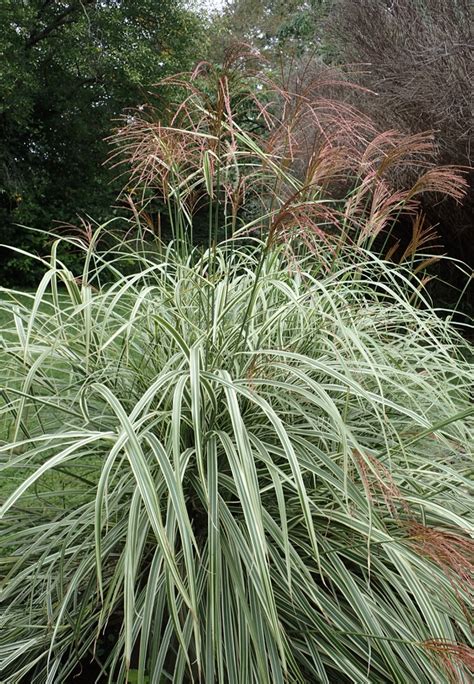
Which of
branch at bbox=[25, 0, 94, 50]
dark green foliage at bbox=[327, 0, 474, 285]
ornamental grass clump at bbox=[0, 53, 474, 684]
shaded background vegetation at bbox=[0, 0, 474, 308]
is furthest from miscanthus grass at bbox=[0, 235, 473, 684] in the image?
branch at bbox=[25, 0, 94, 50]

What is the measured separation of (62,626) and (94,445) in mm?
478

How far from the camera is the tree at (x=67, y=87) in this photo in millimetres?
8836

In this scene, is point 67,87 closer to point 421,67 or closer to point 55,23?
point 55,23

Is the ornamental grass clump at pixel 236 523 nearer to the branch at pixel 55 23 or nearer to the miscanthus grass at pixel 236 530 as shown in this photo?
the miscanthus grass at pixel 236 530

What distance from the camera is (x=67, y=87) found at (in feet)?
31.9

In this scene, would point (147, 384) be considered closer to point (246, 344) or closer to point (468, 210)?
point (246, 344)

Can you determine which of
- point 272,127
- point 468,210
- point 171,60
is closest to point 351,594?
point 272,127

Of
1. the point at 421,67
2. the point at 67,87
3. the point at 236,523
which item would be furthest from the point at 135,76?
the point at 236,523

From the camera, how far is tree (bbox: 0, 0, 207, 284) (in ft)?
29.0

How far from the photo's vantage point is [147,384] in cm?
191

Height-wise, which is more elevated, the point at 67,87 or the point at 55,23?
the point at 55,23

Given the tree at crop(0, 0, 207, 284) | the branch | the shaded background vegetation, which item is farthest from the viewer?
the branch

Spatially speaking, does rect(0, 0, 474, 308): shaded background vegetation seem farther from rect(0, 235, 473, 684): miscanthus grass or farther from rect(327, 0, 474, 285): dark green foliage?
rect(0, 235, 473, 684): miscanthus grass

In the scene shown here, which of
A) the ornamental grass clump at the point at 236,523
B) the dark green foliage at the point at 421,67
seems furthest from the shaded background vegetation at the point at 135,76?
the ornamental grass clump at the point at 236,523
